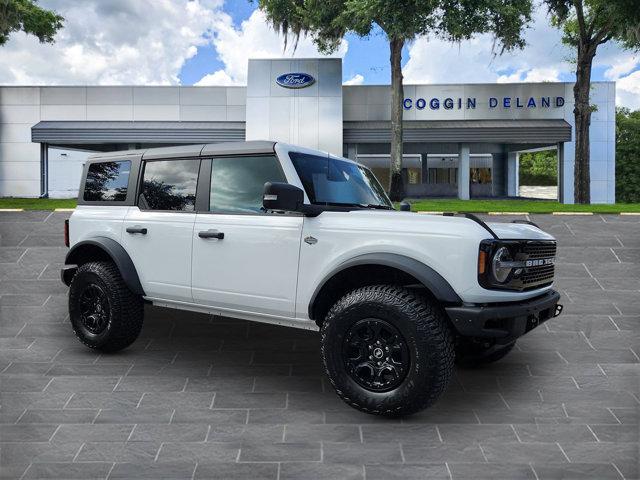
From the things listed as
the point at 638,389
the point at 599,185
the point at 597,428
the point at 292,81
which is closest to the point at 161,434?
the point at 597,428

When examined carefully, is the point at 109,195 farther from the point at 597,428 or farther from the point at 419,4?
the point at 419,4

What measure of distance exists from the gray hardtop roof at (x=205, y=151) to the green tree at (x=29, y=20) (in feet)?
62.7

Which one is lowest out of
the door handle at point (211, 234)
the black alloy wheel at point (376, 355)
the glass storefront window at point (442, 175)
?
the black alloy wheel at point (376, 355)

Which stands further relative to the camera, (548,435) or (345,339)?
(345,339)

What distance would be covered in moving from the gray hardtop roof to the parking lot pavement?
6.57 ft

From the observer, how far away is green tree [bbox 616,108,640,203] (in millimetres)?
46812

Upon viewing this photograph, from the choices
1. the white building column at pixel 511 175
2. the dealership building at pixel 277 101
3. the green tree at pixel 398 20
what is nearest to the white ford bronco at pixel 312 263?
the green tree at pixel 398 20

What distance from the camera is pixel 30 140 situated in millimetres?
32000

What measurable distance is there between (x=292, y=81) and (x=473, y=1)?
32.5 feet

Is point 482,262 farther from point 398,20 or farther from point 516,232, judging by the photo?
Result: point 398,20

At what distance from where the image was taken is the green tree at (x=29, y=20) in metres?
22.2

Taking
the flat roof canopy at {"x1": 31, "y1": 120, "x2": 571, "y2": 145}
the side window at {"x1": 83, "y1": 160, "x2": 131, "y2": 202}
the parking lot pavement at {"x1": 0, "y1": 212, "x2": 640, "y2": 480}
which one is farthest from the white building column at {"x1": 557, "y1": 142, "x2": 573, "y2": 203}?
the side window at {"x1": 83, "y1": 160, "x2": 131, "y2": 202}

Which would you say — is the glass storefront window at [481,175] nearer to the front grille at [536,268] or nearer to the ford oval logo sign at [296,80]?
the ford oval logo sign at [296,80]

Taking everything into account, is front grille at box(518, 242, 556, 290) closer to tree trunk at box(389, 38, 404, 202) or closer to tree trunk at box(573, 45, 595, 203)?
tree trunk at box(389, 38, 404, 202)
